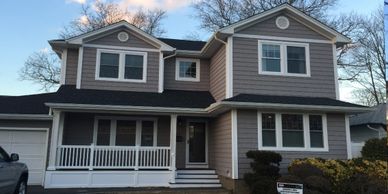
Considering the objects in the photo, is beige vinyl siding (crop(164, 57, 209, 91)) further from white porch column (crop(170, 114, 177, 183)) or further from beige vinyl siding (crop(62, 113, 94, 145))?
beige vinyl siding (crop(62, 113, 94, 145))

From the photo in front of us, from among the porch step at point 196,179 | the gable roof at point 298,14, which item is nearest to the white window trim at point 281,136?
the porch step at point 196,179

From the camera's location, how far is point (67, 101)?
1234 centimetres

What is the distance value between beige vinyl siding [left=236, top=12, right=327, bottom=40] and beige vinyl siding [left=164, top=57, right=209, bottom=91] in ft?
10.1

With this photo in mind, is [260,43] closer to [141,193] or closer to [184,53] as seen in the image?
[184,53]

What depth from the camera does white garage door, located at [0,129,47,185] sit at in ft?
43.6

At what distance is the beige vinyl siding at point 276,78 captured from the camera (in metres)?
12.9

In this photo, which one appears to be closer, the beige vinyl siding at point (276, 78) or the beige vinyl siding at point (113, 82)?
the beige vinyl siding at point (276, 78)

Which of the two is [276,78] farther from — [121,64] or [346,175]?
[121,64]

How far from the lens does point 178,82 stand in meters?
15.3

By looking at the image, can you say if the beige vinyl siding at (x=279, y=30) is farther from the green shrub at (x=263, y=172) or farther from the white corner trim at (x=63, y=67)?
the white corner trim at (x=63, y=67)

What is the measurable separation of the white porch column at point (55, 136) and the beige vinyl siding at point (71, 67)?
2391 mm

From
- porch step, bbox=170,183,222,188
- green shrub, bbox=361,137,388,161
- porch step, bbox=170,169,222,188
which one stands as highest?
green shrub, bbox=361,137,388,161

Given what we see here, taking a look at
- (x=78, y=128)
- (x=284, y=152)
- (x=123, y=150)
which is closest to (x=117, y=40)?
(x=78, y=128)

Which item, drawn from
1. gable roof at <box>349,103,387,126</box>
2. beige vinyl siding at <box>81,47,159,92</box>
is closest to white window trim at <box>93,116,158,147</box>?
beige vinyl siding at <box>81,47,159,92</box>
